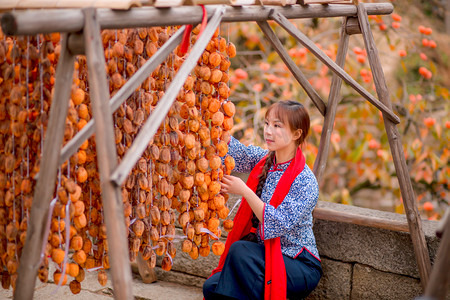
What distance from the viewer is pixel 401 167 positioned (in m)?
2.51

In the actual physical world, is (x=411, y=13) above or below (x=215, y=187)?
above

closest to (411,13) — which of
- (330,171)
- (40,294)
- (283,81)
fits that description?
(330,171)

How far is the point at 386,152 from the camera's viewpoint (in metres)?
3.76

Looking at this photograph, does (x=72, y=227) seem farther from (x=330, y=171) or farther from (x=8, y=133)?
(x=330, y=171)

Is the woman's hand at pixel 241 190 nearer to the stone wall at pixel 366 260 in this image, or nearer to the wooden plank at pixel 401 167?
the stone wall at pixel 366 260

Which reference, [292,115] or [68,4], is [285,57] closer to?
[292,115]

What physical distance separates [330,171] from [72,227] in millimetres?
3375

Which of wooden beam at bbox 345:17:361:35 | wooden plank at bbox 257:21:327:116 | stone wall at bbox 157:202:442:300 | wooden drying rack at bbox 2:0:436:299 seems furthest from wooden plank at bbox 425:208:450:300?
wooden beam at bbox 345:17:361:35

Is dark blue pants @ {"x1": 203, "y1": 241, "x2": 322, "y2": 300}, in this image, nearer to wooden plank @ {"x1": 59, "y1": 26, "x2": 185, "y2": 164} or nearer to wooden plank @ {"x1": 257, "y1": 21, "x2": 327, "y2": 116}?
wooden plank @ {"x1": 257, "y1": 21, "x2": 327, "y2": 116}

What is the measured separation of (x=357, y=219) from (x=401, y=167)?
1.09ft

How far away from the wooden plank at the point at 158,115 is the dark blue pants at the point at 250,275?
0.87m

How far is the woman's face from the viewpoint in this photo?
2.30m

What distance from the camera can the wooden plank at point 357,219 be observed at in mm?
2517

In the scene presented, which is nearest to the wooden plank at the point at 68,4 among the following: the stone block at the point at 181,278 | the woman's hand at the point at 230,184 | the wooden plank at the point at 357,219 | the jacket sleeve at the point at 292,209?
the woman's hand at the point at 230,184
